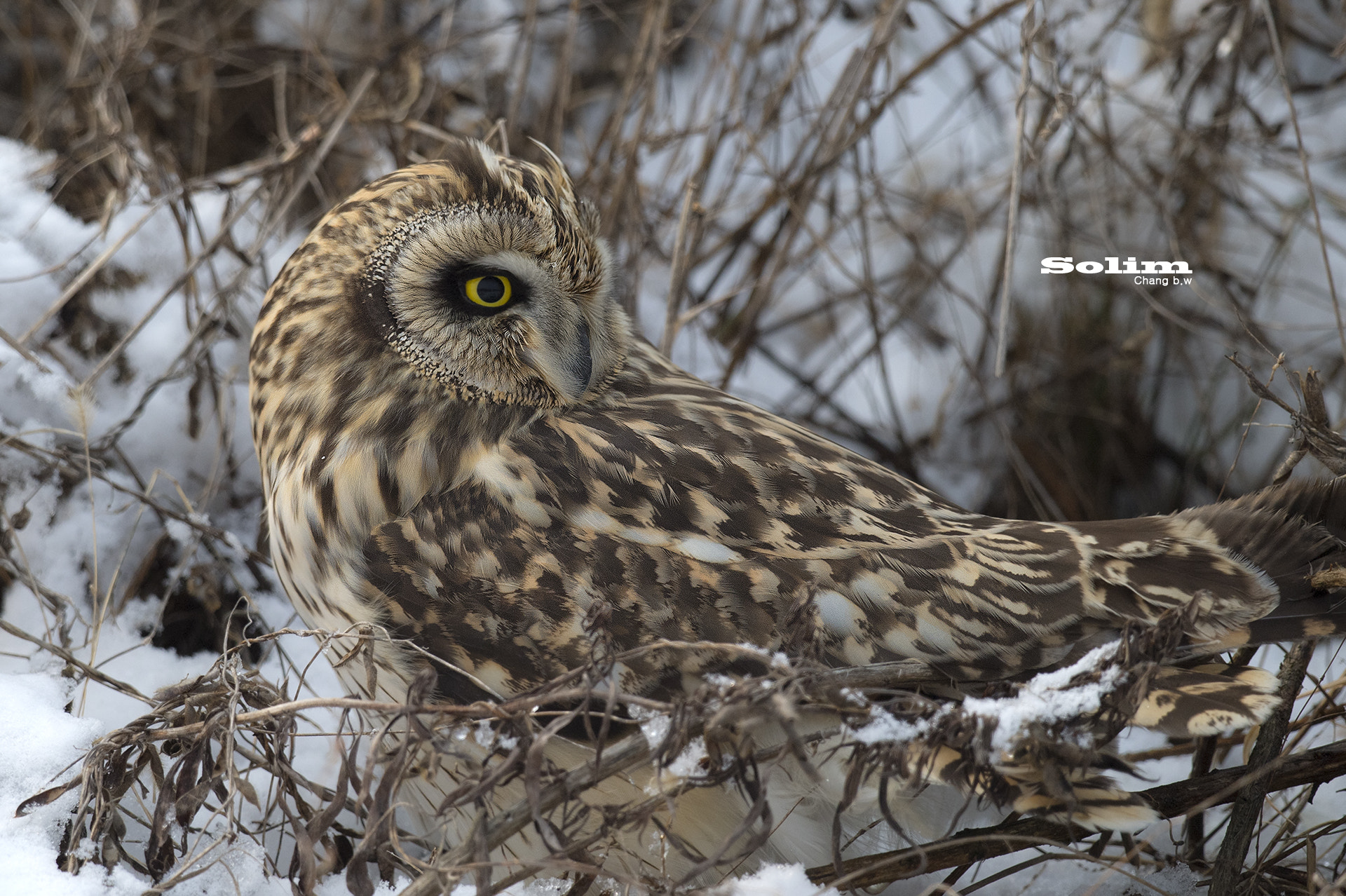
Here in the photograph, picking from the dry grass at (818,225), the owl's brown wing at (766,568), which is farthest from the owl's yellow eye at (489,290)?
the dry grass at (818,225)

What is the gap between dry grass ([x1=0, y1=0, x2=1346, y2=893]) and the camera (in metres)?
2.05

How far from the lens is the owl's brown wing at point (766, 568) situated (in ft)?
4.82

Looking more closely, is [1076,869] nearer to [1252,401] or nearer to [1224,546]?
[1224,546]

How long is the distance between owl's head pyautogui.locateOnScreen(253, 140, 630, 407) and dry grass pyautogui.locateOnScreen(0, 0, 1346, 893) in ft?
1.84

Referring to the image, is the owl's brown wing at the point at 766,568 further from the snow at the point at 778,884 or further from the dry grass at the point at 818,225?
the snow at the point at 778,884

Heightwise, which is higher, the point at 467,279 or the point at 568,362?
the point at 467,279

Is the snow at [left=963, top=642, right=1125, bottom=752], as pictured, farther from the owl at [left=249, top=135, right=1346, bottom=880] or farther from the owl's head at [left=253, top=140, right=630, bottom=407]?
the owl's head at [left=253, top=140, right=630, bottom=407]

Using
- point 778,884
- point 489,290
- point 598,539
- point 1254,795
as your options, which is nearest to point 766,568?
point 598,539

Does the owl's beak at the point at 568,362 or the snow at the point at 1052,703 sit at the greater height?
the owl's beak at the point at 568,362

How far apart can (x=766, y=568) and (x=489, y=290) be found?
1.97 ft

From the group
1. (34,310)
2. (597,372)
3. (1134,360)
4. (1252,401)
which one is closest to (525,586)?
(597,372)

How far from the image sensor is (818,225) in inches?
127

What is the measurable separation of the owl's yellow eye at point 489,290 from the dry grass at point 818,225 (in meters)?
0.64

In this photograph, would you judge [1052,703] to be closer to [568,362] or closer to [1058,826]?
[1058,826]
